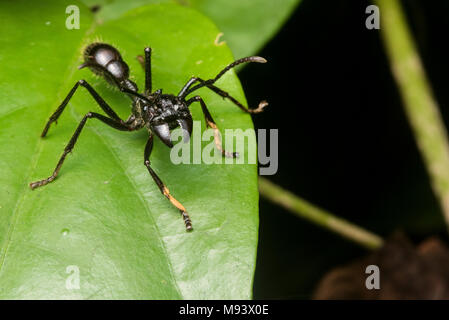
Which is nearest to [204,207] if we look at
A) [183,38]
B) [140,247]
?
[140,247]

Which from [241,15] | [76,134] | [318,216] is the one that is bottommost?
[318,216]

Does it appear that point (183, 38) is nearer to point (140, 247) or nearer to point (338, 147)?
point (140, 247)

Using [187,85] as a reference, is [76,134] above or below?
below

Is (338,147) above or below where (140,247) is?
above

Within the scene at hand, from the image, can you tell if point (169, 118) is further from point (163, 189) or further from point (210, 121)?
point (163, 189)

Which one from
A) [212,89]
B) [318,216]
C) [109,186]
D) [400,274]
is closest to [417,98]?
[318,216]

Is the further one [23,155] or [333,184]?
[333,184]
